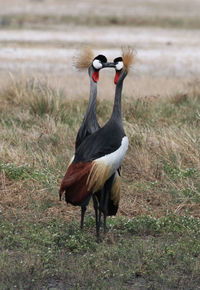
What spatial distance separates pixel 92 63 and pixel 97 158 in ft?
3.14

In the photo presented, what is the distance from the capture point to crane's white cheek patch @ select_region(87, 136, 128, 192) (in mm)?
5383

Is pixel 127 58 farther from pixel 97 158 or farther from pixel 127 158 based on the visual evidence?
pixel 127 158

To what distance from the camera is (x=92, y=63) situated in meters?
5.95

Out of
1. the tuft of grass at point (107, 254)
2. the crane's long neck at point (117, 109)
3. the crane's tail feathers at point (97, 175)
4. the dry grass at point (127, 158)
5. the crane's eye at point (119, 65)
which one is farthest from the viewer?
the dry grass at point (127, 158)

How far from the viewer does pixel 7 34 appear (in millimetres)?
26609

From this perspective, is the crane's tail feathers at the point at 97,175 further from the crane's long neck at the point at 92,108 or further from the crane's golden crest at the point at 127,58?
the crane's golden crest at the point at 127,58

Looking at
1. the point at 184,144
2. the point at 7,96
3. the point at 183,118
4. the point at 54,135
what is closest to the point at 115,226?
the point at 184,144

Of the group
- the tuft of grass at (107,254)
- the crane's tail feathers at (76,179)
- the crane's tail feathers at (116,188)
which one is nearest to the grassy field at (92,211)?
the tuft of grass at (107,254)

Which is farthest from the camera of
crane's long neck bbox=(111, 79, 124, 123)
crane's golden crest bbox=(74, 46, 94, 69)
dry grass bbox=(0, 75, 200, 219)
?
dry grass bbox=(0, 75, 200, 219)

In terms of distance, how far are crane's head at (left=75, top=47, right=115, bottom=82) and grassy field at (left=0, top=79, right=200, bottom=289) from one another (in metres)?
1.33

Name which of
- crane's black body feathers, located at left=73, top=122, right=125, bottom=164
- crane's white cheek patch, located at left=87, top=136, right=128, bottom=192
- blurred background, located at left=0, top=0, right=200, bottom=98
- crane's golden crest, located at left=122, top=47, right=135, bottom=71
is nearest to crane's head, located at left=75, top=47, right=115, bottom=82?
crane's golden crest, located at left=122, top=47, right=135, bottom=71

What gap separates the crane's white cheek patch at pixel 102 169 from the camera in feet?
17.7

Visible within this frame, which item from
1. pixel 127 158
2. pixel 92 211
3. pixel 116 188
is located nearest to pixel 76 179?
pixel 116 188

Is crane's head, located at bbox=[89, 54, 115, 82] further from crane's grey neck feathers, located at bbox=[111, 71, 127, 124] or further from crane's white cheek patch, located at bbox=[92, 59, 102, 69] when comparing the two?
crane's grey neck feathers, located at bbox=[111, 71, 127, 124]
